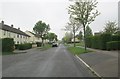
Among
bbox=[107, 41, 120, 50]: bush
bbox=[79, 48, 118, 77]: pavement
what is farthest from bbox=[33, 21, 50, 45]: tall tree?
bbox=[79, 48, 118, 77]: pavement

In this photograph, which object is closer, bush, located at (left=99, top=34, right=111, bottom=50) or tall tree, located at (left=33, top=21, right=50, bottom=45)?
bush, located at (left=99, top=34, right=111, bottom=50)

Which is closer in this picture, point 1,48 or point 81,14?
point 81,14

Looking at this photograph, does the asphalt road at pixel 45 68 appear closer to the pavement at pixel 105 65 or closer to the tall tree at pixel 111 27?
the pavement at pixel 105 65

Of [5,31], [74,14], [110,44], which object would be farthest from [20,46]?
[110,44]

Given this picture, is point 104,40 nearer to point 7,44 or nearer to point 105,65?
point 7,44

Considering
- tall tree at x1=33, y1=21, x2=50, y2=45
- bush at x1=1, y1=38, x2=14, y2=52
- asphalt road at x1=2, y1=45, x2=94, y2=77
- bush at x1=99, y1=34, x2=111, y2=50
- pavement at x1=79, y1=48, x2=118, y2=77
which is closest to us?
pavement at x1=79, y1=48, x2=118, y2=77

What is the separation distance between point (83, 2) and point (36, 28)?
7287cm

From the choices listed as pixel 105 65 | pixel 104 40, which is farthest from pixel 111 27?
pixel 105 65

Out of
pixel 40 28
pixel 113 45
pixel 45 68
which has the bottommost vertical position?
pixel 45 68

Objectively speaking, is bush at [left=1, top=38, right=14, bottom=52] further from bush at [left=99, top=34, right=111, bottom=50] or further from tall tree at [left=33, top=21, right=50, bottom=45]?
tall tree at [left=33, top=21, right=50, bottom=45]

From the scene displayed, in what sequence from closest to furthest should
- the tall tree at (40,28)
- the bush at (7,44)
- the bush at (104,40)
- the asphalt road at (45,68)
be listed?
1. the asphalt road at (45,68)
2. the bush at (104,40)
3. the bush at (7,44)
4. the tall tree at (40,28)

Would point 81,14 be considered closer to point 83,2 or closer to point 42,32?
point 83,2

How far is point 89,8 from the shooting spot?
1233 inches

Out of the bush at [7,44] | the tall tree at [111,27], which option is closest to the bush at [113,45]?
the bush at [7,44]
